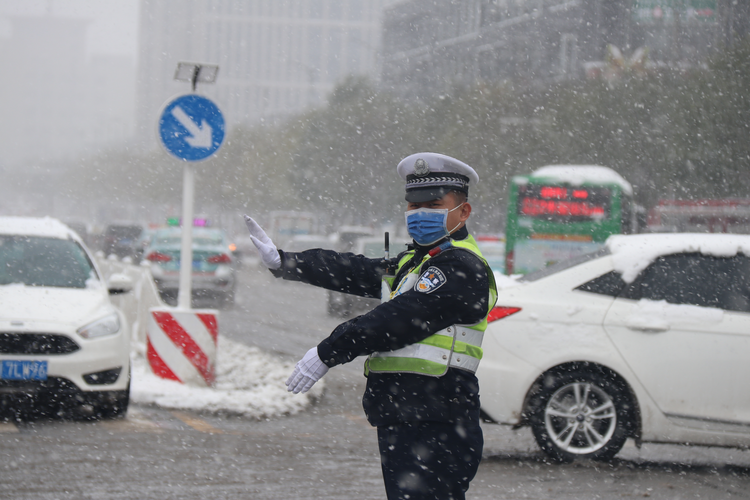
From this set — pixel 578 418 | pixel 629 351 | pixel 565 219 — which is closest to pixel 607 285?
pixel 629 351

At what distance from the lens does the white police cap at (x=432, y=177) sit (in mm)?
3016

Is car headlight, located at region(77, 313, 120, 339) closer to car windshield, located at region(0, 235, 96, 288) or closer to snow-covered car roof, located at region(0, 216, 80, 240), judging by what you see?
car windshield, located at region(0, 235, 96, 288)

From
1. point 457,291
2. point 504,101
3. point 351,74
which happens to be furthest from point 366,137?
point 457,291

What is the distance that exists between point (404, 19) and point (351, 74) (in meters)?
27.5

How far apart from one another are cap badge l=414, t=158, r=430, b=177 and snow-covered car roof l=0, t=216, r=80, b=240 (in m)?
5.67

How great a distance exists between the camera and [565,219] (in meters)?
19.1

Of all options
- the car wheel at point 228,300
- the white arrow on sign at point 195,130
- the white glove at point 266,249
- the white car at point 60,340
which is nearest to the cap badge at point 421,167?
the white glove at point 266,249

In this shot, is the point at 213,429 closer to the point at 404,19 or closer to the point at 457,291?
the point at 457,291

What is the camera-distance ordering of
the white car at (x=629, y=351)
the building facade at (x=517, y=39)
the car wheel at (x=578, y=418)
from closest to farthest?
1. the white car at (x=629, y=351)
2. the car wheel at (x=578, y=418)
3. the building facade at (x=517, y=39)

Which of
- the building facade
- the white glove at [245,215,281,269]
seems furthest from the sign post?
the building facade

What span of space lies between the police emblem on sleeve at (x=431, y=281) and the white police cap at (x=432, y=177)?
27 centimetres

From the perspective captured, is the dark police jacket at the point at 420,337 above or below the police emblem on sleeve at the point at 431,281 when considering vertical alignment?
below

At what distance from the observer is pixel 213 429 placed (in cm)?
687

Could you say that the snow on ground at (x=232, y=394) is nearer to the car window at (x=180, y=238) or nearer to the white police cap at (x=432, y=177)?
the white police cap at (x=432, y=177)
